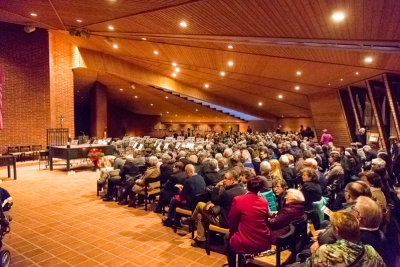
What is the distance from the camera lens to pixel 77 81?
16.8 m

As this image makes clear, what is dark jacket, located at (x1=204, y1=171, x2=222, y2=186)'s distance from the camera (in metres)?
4.69

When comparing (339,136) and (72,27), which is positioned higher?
(72,27)

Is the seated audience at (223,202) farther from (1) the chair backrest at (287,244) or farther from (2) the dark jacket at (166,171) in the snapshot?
(2) the dark jacket at (166,171)

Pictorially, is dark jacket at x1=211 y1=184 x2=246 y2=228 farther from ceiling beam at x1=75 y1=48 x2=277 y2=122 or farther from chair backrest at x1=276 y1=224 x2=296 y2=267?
ceiling beam at x1=75 y1=48 x2=277 y2=122

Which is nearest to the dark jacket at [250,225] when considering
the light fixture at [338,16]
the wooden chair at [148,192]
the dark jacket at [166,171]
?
the dark jacket at [166,171]

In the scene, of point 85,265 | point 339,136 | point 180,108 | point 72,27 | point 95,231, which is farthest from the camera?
point 180,108

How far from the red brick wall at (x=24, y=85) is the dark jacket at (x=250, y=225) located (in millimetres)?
13065

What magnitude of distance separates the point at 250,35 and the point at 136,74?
10.1 m

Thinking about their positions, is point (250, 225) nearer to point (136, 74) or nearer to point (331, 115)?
point (331, 115)

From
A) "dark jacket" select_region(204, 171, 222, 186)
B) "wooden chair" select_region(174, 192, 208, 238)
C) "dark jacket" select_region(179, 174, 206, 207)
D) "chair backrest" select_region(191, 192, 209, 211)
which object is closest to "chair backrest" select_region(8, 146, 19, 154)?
"wooden chair" select_region(174, 192, 208, 238)

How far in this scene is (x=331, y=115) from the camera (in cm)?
1473

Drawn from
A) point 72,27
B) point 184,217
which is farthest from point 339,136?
point 72,27

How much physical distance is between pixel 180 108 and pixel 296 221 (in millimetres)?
20873

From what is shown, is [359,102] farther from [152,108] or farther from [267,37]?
[152,108]
